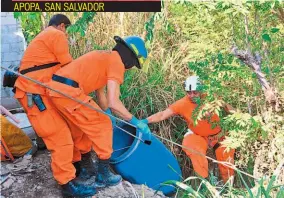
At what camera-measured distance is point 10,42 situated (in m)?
5.44

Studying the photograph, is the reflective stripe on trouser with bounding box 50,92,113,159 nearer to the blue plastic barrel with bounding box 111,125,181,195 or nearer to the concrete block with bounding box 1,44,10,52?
the blue plastic barrel with bounding box 111,125,181,195

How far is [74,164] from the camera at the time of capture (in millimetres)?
4004

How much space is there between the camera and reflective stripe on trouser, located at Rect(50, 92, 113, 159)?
354 centimetres

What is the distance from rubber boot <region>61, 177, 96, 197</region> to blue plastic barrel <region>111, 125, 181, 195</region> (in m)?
0.39

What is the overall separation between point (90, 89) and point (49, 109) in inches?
13.8

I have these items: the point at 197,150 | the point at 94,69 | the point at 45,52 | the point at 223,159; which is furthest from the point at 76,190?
the point at 223,159

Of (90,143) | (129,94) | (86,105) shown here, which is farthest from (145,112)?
(86,105)

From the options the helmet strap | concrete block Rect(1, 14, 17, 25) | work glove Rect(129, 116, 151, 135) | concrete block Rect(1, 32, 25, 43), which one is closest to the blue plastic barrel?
work glove Rect(129, 116, 151, 135)

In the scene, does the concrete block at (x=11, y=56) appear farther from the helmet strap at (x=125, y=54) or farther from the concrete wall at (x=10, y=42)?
the helmet strap at (x=125, y=54)

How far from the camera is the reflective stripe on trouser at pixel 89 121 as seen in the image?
3545 millimetres

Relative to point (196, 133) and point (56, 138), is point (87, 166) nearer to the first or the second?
point (56, 138)

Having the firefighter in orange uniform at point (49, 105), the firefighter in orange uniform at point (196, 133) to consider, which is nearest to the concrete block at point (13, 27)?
the firefighter in orange uniform at point (49, 105)

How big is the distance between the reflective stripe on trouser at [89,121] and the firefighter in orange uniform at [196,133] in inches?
31.7

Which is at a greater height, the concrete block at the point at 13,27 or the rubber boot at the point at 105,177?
the concrete block at the point at 13,27
